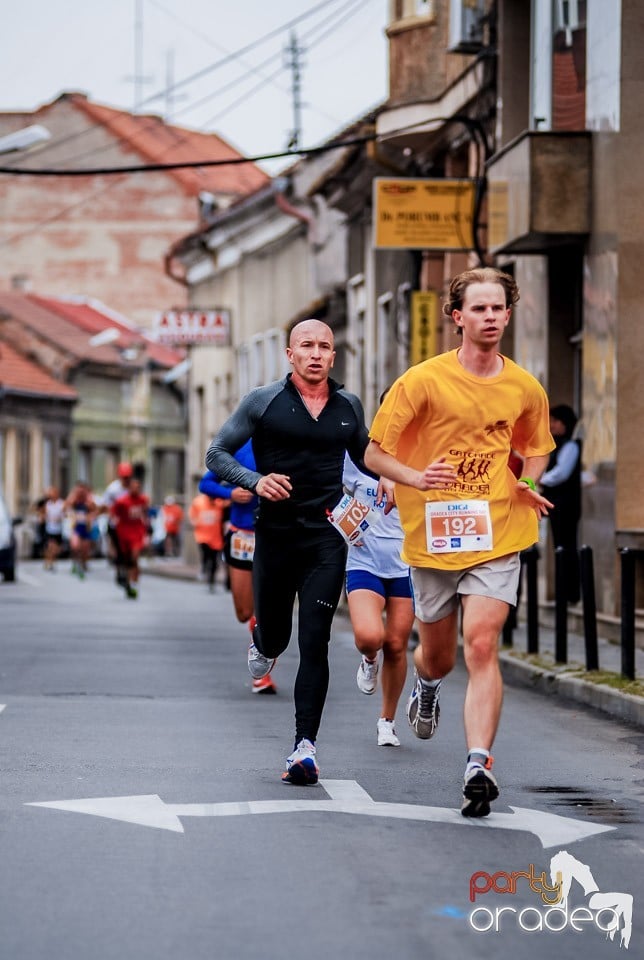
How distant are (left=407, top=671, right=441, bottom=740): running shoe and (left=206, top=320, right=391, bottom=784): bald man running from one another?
0.39 m

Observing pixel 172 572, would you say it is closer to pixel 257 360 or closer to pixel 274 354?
pixel 274 354

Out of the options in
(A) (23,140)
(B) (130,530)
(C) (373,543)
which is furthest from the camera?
(A) (23,140)

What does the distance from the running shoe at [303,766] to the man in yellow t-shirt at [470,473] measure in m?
0.79

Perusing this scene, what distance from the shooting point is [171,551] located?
216 feet

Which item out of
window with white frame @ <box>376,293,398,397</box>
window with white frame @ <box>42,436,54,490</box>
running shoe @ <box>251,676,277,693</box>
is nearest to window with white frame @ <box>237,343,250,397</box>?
window with white frame @ <box>376,293,398,397</box>

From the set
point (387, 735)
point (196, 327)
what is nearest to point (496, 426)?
point (387, 735)

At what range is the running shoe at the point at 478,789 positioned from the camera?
296 inches

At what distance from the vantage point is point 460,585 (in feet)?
26.3

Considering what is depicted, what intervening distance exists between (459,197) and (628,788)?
17.4 meters

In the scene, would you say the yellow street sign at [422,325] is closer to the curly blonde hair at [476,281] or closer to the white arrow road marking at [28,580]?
the white arrow road marking at [28,580]

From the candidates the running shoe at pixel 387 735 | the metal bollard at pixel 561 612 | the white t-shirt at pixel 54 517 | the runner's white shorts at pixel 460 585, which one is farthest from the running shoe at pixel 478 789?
the white t-shirt at pixel 54 517

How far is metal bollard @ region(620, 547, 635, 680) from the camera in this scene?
13.1 m

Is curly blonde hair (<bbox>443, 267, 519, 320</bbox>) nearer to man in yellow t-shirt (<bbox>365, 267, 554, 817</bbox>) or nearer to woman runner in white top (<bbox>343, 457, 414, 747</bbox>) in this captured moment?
man in yellow t-shirt (<bbox>365, 267, 554, 817</bbox>)

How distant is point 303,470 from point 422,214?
16.9 m
